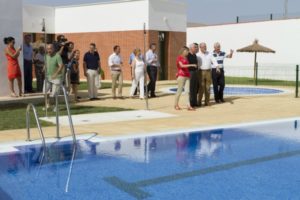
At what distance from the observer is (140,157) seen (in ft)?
24.2

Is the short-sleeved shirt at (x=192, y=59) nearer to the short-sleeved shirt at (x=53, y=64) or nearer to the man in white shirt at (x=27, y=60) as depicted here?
the short-sleeved shirt at (x=53, y=64)

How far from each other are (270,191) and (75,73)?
29.9ft

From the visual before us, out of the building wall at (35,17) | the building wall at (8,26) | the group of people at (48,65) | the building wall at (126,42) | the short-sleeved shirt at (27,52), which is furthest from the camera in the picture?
the building wall at (35,17)

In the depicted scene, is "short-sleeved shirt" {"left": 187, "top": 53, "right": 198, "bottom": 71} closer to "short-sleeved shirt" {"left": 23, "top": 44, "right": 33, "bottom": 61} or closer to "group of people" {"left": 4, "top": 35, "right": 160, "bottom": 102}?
"group of people" {"left": 4, "top": 35, "right": 160, "bottom": 102}

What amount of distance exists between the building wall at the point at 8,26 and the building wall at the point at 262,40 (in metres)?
18.7

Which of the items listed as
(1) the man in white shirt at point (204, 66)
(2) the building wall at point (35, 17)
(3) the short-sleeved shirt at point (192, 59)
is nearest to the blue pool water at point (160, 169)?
(3) the short-sleeved shirt at point (192, 59)

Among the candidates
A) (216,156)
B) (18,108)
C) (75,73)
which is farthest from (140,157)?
(75,73)

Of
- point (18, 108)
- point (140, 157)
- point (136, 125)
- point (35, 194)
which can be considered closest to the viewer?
point (35, 194)

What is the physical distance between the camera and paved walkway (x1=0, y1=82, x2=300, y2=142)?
907cm

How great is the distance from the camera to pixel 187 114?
1163cm

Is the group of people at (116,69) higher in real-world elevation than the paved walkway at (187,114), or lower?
higher

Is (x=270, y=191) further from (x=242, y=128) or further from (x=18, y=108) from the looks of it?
(x=18, y=108)

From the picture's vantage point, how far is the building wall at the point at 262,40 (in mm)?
28016

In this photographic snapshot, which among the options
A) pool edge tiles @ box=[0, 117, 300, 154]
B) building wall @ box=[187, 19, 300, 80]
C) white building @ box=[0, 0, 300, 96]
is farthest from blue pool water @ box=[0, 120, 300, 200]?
building wall @ box=[187, 19, 300, 80]
